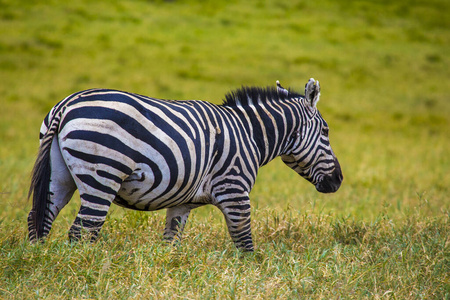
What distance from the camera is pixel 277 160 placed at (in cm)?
1470

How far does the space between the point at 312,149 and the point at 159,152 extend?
199 centimetres

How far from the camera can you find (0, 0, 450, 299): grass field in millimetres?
4137

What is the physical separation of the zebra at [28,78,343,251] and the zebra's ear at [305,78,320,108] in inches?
0.5

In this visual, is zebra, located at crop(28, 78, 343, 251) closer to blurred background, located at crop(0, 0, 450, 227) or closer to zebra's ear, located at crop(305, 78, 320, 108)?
zebra's ear, located at crop(305, 78, 320, 108)

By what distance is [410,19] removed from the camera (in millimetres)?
29516

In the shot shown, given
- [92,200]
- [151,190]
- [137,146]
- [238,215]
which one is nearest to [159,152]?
[137,146]

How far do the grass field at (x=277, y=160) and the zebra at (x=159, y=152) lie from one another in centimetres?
35

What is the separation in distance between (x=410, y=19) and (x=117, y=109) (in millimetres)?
28539

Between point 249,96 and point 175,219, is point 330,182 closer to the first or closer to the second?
point 249,96

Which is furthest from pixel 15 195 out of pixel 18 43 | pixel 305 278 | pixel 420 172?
pixel 18 43

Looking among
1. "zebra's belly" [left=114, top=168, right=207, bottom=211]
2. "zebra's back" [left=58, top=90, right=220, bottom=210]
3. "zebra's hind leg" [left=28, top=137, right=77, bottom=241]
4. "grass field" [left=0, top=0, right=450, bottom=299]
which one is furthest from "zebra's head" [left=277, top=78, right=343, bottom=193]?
"zebra's hind leg" [left=28, top=137, right=77, bottom=241]

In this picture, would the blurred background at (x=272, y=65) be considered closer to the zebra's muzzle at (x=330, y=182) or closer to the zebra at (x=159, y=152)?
the zebra's muzzle at (x=330, y=182)

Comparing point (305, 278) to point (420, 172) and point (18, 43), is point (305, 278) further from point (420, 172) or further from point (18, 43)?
point (18, 43)

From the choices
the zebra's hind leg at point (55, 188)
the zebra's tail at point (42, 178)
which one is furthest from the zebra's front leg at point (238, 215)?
the zebra's tail at point (42, 178)
